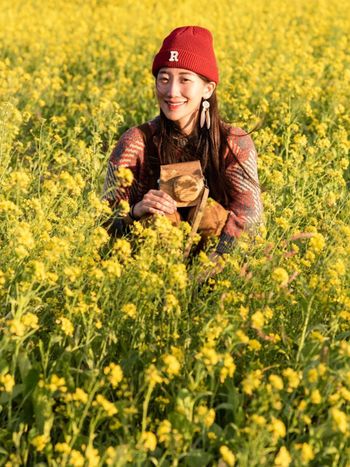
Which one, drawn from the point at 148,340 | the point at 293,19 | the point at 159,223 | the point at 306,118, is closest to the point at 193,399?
the point at 148,340

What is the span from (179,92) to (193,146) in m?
0.32

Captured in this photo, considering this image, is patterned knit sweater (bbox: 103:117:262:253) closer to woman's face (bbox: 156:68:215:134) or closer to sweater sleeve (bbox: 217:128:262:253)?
sweater sleeve (bbox: 217:128:262:253)

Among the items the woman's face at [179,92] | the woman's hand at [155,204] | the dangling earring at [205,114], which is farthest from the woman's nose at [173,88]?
the woman's hand at [155,204]

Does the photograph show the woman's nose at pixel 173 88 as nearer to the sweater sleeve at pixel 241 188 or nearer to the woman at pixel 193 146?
the woman at pixel 193 146

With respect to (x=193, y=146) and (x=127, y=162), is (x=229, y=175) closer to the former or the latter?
(x=193, y=146)

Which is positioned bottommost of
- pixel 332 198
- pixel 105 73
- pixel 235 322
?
pixel 235 322

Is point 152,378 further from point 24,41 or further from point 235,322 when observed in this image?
point 24,41

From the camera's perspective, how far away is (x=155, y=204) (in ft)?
14.0

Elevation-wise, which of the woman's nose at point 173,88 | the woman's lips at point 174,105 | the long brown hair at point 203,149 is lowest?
the long brown hair at point 203,149

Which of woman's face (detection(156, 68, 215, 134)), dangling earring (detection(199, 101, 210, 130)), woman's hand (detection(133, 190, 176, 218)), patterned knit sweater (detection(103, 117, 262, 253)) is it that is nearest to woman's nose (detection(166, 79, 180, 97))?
woman's face (detection(156, 68, 215, 134))

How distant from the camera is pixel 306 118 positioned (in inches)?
290

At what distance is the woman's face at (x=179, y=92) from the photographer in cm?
444

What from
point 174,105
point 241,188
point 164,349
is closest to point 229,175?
point 241,188

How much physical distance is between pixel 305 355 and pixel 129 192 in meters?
1.84
